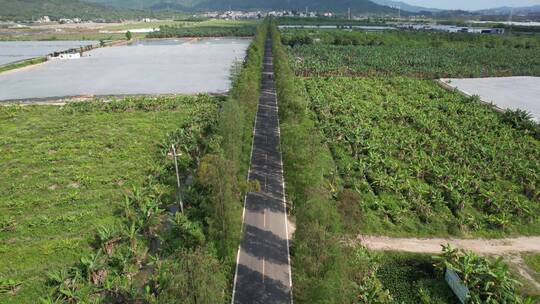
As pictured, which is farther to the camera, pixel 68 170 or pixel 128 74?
pixel 128 74

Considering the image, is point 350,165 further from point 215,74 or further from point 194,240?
point 215,74

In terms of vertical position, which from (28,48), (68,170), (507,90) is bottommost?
(68,170)

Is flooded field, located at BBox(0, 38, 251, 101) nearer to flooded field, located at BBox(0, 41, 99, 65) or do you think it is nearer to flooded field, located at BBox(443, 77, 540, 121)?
flooded field, located at BBox(0, 41, 99, 65)

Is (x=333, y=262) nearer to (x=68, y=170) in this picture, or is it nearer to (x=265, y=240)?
(x=265, y=240)

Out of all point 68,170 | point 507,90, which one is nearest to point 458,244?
point 68,170

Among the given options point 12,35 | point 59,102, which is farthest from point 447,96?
point 12,35

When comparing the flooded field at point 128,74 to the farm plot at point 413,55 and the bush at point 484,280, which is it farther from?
the bush at point 484,280

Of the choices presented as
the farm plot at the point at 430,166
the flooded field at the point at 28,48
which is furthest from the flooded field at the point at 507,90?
the flooded field at the point at 28,48
